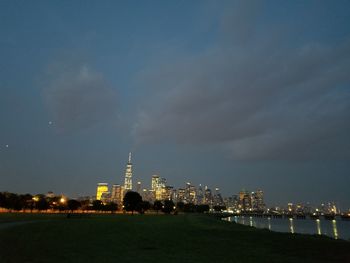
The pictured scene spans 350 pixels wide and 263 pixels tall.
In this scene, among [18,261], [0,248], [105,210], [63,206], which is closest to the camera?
[18,261]

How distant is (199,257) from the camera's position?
769 inches

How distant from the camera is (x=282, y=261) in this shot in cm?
1838

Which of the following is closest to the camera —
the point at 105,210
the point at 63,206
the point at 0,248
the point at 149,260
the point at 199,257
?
the point at 149,260

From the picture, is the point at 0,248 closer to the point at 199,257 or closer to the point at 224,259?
the point at 199,257

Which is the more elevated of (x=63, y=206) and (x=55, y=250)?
(x=63, y=206)

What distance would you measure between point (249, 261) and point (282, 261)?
186 cm

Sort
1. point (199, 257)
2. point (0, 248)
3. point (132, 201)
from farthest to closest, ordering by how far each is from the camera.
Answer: point (132, 201) → point (0, 248) → point (199, 257)

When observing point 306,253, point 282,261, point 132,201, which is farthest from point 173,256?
point 132,201

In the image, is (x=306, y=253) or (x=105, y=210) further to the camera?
(x=105, y=210)

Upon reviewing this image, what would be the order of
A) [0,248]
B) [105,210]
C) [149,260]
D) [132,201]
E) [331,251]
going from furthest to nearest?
[105,210]
[132,201]
[331,251]
[0,248]
[149,260]

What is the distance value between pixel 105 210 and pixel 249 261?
185991 mm

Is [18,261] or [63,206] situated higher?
[63,206]

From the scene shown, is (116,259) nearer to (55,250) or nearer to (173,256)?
(173,256)

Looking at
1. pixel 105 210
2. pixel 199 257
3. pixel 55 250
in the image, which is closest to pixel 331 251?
pixel 199 257
